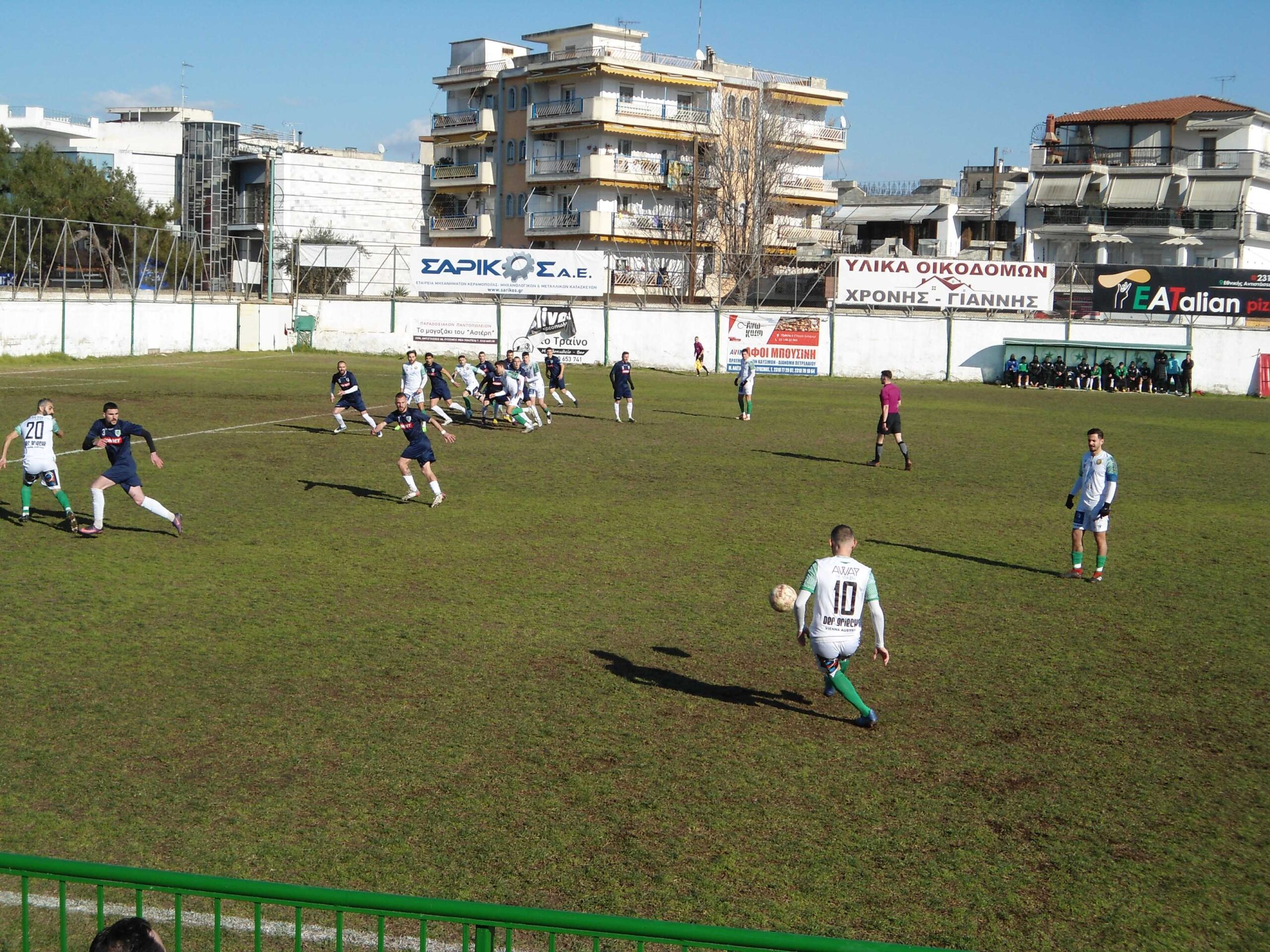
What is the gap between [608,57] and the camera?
257 ft

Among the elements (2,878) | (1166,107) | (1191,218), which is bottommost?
(2,878)

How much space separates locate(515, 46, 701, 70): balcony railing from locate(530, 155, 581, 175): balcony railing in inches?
235

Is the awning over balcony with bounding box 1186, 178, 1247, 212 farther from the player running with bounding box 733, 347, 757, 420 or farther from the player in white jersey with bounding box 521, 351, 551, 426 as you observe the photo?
the player in white jersey with bounding box 521, 351, 551, 426

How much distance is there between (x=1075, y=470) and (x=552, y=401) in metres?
17.9

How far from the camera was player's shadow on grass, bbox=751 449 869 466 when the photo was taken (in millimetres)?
27422

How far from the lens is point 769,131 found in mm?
81438

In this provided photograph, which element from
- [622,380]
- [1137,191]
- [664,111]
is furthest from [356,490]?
[1137,191]

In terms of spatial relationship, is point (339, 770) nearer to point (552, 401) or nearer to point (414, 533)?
point (414, 533)

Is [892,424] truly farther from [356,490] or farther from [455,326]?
[455,326]


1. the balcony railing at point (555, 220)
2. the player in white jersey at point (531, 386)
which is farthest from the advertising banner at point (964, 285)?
the balcony railing at point (555, 220)

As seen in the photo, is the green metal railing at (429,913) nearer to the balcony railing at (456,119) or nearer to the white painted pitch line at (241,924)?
the white painted pitch line at (241,924)

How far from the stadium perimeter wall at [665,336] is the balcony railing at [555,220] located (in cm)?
2358

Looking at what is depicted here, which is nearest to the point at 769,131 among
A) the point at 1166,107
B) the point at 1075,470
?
the point at 1166,107

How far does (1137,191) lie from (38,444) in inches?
3136
